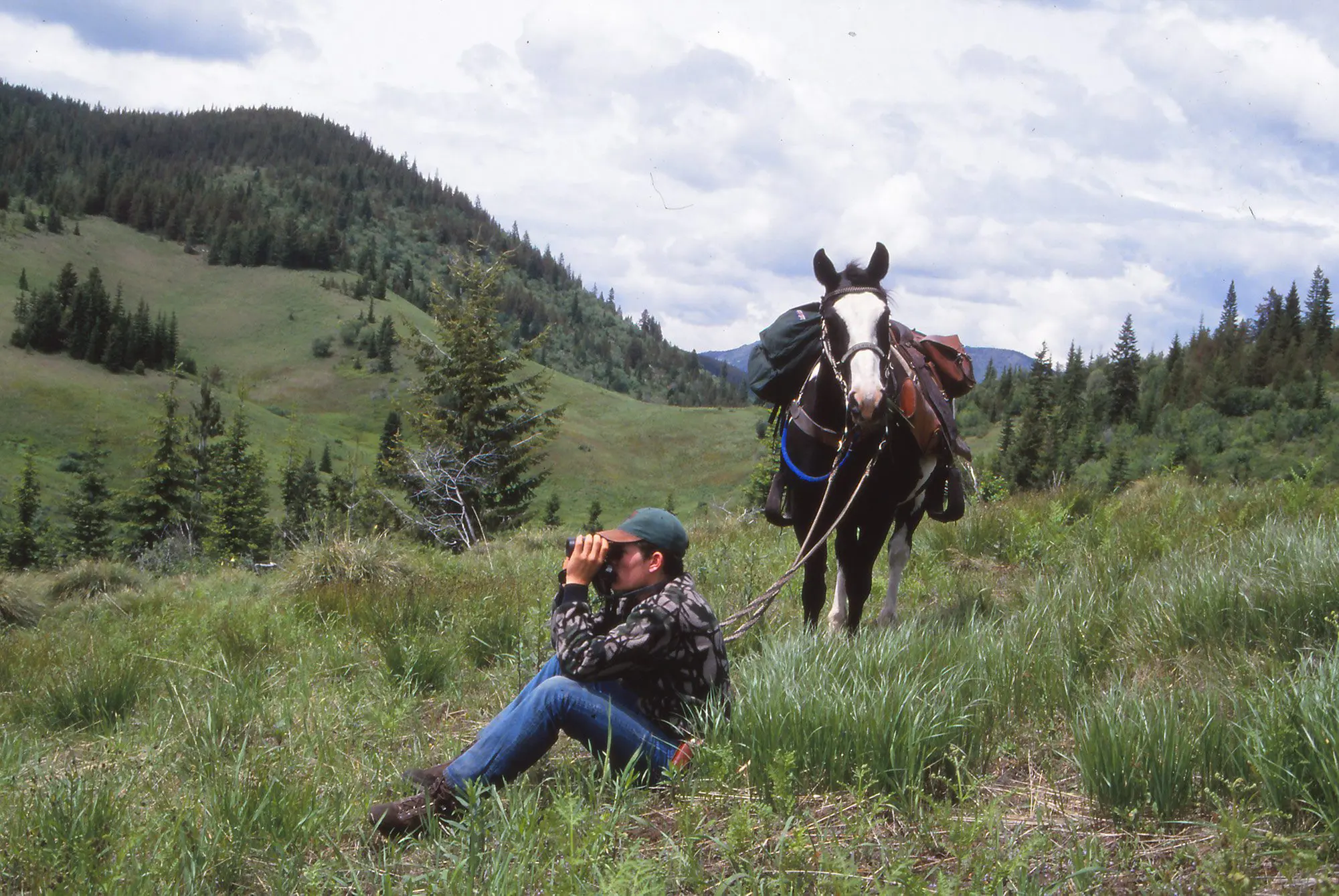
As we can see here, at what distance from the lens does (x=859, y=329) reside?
4.91 m

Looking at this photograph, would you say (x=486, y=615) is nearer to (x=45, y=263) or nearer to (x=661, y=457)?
(x=661, y=457)

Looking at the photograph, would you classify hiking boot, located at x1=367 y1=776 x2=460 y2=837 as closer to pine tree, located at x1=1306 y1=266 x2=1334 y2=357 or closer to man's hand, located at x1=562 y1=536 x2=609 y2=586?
man's hand, located at x1=562 y1=536 x2=609 y2=586

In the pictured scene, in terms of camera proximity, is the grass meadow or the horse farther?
the horse

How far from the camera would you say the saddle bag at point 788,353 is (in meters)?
5.87

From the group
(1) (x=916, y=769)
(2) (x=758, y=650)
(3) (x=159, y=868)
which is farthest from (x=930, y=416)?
(3) (x=159, y=868)

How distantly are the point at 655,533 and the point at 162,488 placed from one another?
57.7 metres

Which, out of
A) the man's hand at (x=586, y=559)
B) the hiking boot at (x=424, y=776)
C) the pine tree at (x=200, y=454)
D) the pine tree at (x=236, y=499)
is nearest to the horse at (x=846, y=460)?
the man's hand at (x=586, y=559)

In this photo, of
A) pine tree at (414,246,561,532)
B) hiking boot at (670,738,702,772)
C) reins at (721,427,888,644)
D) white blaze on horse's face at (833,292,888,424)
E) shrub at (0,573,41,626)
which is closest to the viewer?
hiking boot at (670,738,702,772)

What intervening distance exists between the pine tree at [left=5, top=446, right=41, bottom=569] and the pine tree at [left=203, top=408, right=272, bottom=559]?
8129 millimetres

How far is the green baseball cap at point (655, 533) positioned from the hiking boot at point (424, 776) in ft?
3.71

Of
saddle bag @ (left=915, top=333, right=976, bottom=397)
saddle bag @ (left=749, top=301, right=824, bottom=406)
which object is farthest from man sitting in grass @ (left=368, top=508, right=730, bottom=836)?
saddle bag @ (left=915, top=333, right=976, bottom=397)

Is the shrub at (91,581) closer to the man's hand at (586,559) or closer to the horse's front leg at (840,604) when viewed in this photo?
the horse's front leg at (840,604)

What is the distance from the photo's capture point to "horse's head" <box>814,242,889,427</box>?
15.1 ft

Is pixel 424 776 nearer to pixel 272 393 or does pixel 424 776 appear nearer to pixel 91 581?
pixel 91 581
